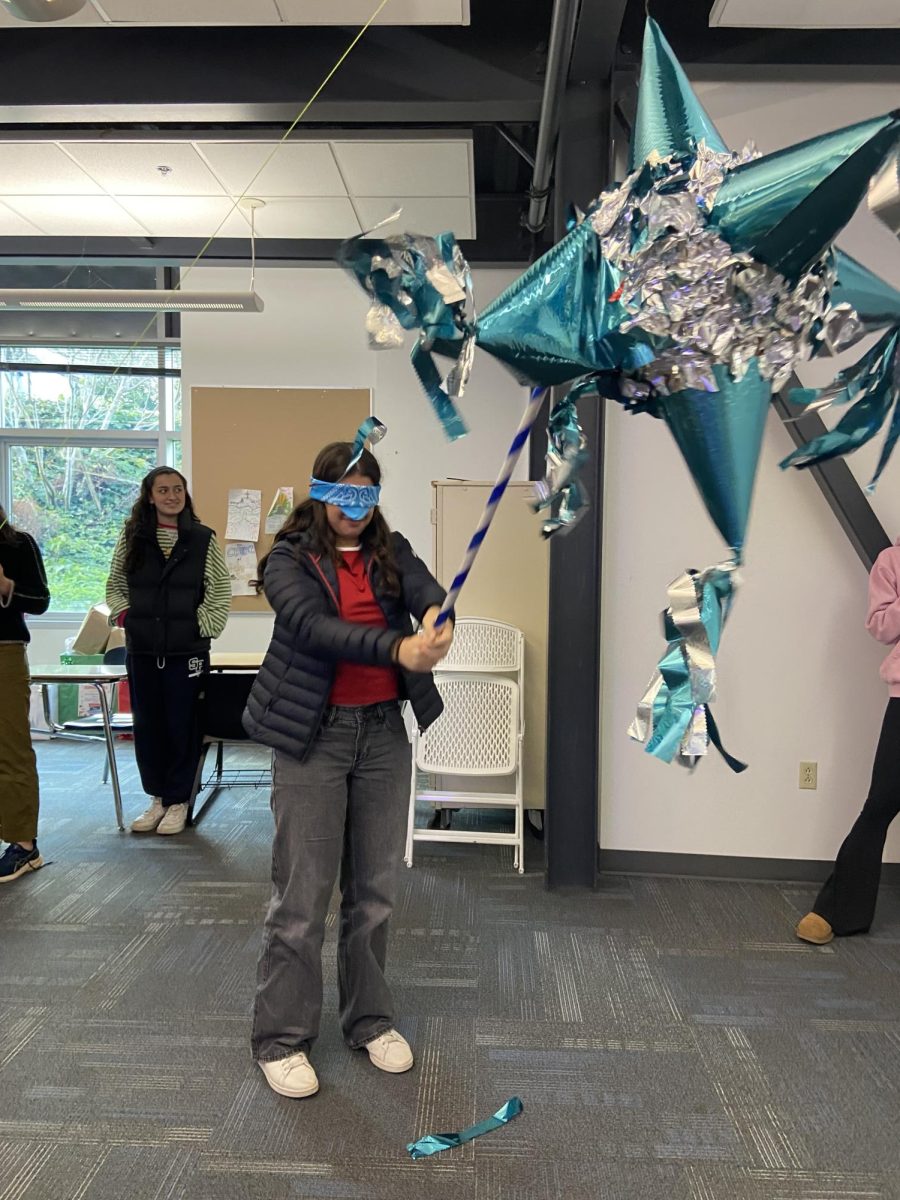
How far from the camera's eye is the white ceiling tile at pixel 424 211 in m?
3.96

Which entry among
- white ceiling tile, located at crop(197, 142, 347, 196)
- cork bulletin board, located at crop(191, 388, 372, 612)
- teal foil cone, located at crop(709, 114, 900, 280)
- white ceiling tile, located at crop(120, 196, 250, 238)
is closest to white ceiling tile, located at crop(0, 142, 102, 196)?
white ceiling tile, located at crop(120, 196, 250, 238)

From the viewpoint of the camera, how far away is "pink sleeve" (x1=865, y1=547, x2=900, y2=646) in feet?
8.49

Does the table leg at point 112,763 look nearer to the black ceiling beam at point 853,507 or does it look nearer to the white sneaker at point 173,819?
the white sneaker at point 173,819

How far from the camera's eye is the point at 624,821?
126 inches

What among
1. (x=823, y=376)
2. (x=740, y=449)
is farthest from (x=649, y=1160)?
(x=823, y=376)

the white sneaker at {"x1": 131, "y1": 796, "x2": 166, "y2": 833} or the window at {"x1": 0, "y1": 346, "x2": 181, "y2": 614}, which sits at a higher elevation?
the window at {"x1": 0, "y1": 346, "x2": 181, "y2": 614}

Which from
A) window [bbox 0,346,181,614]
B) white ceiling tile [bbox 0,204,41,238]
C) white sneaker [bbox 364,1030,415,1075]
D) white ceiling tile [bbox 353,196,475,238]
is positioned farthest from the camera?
window [bbox 0,346,181,614]

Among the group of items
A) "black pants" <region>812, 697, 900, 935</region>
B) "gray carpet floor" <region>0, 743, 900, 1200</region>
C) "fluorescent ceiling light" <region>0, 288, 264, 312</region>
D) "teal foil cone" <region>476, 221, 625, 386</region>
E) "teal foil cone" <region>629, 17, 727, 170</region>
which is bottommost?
"gray carpet floor" <region>0, 743, 900, 1200</region>

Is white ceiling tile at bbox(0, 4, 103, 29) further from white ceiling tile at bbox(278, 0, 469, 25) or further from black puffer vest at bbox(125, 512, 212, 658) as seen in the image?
black puffer vest at bbox(125, 512, 212, 658)

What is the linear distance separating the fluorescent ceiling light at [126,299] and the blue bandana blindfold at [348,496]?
9.14 ft

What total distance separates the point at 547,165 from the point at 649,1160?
3.38 m

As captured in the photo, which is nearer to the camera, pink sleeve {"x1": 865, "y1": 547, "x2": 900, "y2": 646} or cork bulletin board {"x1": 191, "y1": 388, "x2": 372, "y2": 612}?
pink sleeve {"x1": 865, "y1": 547, "x2": 900, "y2": 646}

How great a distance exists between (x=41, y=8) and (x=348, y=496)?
5.45ft

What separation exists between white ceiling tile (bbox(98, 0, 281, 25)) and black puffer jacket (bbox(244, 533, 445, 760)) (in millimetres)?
1911
